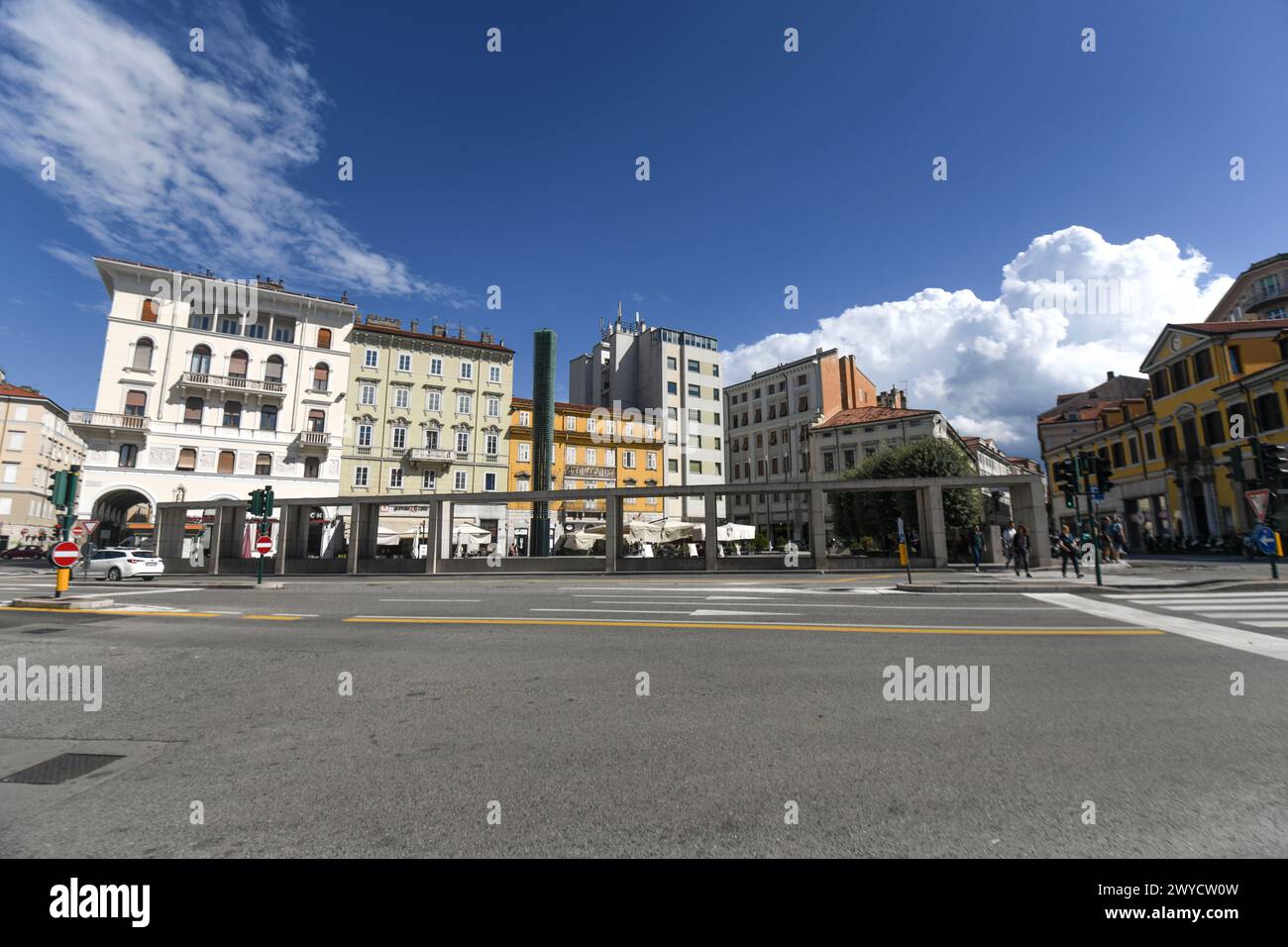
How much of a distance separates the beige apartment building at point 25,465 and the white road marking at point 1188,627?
74335mm

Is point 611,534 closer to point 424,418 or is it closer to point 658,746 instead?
point 658,746

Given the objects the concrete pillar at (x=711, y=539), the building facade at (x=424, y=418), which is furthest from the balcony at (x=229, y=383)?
the concrete pillar at (x=711, y=539)

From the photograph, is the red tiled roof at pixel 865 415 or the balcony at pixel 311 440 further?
the red tiled roof at pixel 865 415

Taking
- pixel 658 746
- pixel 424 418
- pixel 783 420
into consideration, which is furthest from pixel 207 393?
pixel 783 420

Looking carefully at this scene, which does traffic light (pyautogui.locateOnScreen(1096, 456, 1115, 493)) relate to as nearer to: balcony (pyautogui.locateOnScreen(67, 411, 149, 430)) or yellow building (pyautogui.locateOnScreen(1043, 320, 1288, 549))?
yellow building (pyautogui.locateOnScreen(1043, 320, 1288, 549))

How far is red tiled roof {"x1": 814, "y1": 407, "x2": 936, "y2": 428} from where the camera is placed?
2127 inches

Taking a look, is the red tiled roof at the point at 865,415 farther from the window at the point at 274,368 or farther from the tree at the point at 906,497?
the window at the point at 274,368

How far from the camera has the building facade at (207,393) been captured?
3938 cm

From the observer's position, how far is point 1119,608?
11.7 metres

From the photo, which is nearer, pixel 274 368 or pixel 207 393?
pixel 207 393

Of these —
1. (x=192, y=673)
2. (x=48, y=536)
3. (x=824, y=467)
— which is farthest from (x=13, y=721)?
(x=48, y=536)

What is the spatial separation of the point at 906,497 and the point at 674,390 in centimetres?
3924

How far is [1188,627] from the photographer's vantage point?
9.10m
